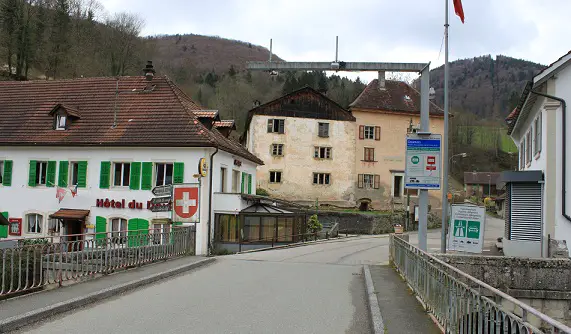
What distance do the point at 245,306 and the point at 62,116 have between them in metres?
22.6

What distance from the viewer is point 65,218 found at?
26.8m

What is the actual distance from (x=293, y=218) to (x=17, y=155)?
1548 cm

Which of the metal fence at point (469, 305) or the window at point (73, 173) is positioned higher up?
the window at point (73, 173)

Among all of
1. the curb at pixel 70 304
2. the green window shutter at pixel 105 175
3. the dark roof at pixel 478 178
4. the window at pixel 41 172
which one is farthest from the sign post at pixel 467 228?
the dark roof at pixel 478 178

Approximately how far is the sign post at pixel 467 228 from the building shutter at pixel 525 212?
4248 millimetres

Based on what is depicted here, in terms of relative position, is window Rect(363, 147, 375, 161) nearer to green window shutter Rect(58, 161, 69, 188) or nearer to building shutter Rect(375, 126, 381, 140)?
building shutter Rect(375, 126, 381, 140)

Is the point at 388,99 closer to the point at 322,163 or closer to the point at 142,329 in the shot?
the point at 322,163

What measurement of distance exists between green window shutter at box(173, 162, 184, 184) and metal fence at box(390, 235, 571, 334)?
17153 mm

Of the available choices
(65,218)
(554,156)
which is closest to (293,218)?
(65,218)

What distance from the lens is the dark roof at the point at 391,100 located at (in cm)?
5378

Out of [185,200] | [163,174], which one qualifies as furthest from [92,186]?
[185,200]

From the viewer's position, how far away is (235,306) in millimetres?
10391

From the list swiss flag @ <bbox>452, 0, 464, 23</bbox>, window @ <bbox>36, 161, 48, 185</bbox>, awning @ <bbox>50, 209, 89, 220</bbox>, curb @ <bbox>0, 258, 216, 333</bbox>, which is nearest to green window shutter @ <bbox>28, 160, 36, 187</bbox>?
window @ <bbox>36, 161, 48, 185</bbox>

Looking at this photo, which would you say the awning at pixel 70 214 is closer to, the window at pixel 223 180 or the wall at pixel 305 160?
the window at pixel 223 180
